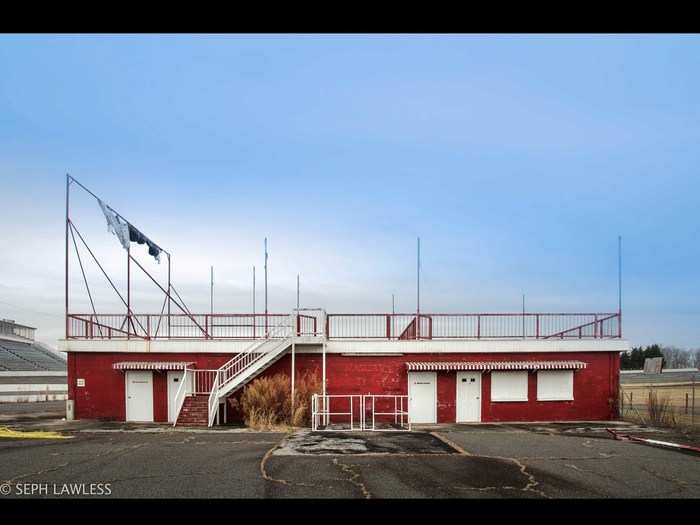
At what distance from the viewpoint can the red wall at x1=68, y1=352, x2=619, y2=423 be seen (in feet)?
68.7

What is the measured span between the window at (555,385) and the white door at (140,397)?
14.6m

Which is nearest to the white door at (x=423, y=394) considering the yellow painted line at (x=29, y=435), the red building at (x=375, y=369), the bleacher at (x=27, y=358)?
the red building at (x=375, y=369)

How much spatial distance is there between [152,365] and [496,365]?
1265cm

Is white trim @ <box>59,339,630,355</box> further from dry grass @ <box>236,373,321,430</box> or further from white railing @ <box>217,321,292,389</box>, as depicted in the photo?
dry grass @ <box>236,373,321,430</box>

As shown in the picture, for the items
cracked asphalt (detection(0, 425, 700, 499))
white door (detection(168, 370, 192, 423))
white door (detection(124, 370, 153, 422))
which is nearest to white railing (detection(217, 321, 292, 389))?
white door (detection(168, 370, 192, 423))

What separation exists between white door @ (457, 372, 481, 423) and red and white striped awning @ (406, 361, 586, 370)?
0.49 metres

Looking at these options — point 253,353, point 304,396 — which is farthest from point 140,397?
point 304,396

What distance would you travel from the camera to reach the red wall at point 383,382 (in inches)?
824

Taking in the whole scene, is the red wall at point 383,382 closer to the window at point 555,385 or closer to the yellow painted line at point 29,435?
the window at point 555,385

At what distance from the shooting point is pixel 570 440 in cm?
1559

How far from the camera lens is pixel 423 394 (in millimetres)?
20969
